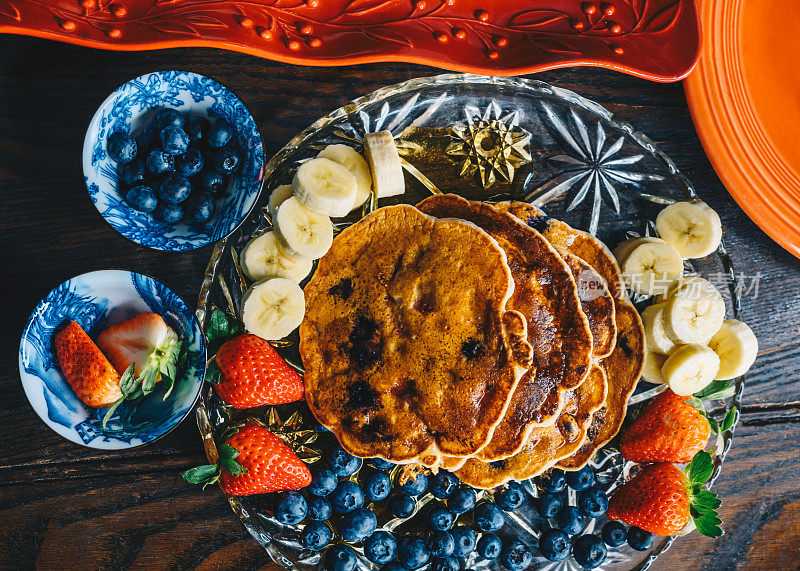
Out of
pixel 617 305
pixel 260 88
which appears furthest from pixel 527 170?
pixel 260 88

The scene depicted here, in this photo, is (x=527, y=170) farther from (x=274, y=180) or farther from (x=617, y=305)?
(x=274, y=180)

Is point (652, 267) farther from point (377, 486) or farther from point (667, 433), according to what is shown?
point (377, 486)

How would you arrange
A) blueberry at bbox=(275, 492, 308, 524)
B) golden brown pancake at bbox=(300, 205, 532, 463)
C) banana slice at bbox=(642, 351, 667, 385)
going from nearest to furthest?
golden brown pancake at bbox=(300, 205, 532, 463)
blueberry at bbox=(275, 492, 308, 524)
banana slice at bbox=(642, 351, 667, 385)

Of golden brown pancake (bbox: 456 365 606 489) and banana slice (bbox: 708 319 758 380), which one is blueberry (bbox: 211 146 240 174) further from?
banana slice (bbox: 708 319 758 380)

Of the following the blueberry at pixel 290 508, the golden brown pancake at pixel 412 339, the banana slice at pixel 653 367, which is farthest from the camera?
the banana slice at pixel 653 367

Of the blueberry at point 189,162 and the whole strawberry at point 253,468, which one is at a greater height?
the blueberry at point 189,162

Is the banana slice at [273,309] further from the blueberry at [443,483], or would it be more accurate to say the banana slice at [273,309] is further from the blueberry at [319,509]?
the blueberry at [443,483]

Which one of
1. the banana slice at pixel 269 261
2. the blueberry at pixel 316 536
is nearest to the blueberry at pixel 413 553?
the blueberry at pixel 316 536

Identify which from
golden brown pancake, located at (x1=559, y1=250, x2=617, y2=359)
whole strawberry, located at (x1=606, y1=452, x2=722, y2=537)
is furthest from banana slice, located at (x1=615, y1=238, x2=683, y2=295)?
whole strawberry, located at (x1=606, y1=452, x2=722, y2=537)
